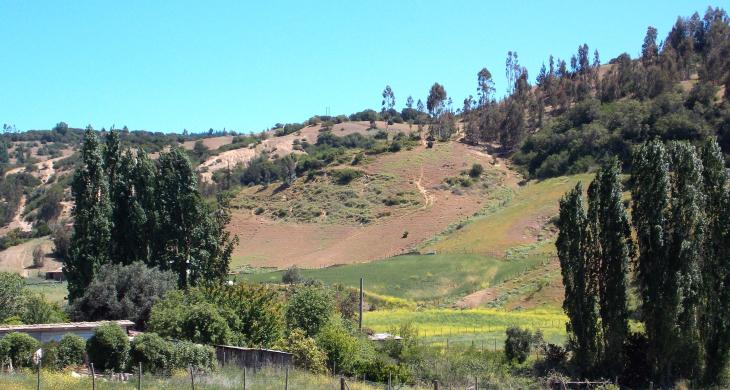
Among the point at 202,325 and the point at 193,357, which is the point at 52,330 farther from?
the point at 193,357

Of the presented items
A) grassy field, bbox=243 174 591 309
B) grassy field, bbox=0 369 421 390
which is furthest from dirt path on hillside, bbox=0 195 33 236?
grassy field, bbox=0 369 421 390

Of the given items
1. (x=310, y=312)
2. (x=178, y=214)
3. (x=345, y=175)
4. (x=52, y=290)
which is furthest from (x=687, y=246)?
(x=345, y=175)

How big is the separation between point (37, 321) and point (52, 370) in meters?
15.8

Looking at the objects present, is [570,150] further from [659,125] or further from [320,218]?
[320,218]

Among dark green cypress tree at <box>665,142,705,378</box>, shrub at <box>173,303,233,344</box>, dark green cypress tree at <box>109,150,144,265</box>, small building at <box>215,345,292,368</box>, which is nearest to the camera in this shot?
small building at <box>215,345,292,368</box>

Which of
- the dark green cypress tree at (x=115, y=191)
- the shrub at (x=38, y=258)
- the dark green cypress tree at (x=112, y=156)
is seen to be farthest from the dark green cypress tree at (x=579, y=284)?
the shrub at (x=38, y=258)

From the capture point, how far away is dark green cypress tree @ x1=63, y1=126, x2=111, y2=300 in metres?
48.3

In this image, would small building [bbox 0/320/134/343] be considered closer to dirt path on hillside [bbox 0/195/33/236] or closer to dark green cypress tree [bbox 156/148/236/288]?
dark green cypress tree [bbox 156/148/236/288]

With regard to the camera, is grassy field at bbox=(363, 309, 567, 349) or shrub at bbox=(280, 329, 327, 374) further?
grassy field at bbox=(363, 309, 567, 349)

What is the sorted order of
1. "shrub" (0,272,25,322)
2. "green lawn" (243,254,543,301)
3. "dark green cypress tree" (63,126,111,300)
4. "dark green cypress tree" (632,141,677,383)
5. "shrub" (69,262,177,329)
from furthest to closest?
"green lawn" (243,254,543,301)
"dark green cypress tree" (63,126,111,300)
"shrub" (69,262,177,329)
"shrub" (0,272,25,322)
"dark green cypress tree" (632,141,677,383)

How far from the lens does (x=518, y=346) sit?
43.3 meters

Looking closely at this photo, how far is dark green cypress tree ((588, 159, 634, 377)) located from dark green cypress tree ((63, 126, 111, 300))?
28734mm

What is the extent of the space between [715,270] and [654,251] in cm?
302

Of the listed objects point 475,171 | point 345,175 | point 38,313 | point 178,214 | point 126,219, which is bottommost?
point 38,313
